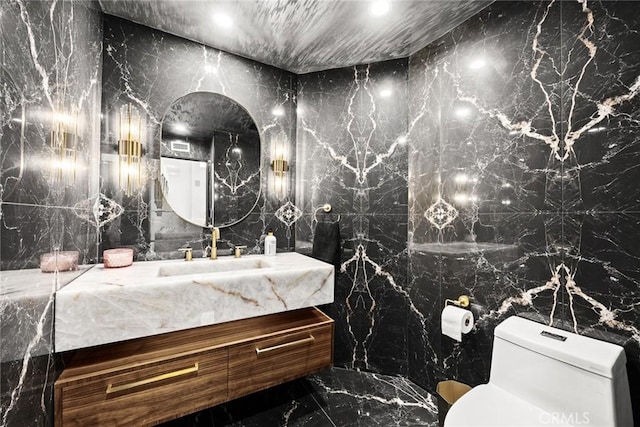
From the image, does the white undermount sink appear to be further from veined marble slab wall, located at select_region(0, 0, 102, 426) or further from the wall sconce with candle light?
the wall sconce with candle light

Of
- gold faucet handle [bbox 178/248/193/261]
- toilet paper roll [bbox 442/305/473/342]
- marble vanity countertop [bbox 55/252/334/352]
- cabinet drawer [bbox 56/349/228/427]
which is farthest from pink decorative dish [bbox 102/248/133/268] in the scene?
toilet paper roll [bbox 442/305/473/342]

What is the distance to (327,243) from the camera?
2033mm

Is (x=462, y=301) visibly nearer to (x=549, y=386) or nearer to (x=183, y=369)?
(x=549, y=386)

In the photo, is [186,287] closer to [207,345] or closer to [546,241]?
[207,345]

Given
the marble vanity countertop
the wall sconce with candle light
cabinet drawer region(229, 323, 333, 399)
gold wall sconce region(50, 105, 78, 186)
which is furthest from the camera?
the wall sconce with candle light

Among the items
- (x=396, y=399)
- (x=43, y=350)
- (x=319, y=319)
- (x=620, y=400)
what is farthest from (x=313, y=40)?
(x=396, y=399)

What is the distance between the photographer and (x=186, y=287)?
1261 mm

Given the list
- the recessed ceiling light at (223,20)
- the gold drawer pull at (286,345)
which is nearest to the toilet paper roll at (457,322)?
the gold drawer pull at (286,345)

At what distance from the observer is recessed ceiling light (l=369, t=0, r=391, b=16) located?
1.50 m

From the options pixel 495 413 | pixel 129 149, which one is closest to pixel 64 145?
pixel 129 149

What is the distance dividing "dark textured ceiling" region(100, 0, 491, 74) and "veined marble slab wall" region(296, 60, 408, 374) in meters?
0.24

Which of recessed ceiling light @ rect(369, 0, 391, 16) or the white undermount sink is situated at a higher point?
recessed ceiling light @ rect(369, 0, 391, 16)

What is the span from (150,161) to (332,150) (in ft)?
4.24

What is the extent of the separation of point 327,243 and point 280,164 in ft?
2.42
